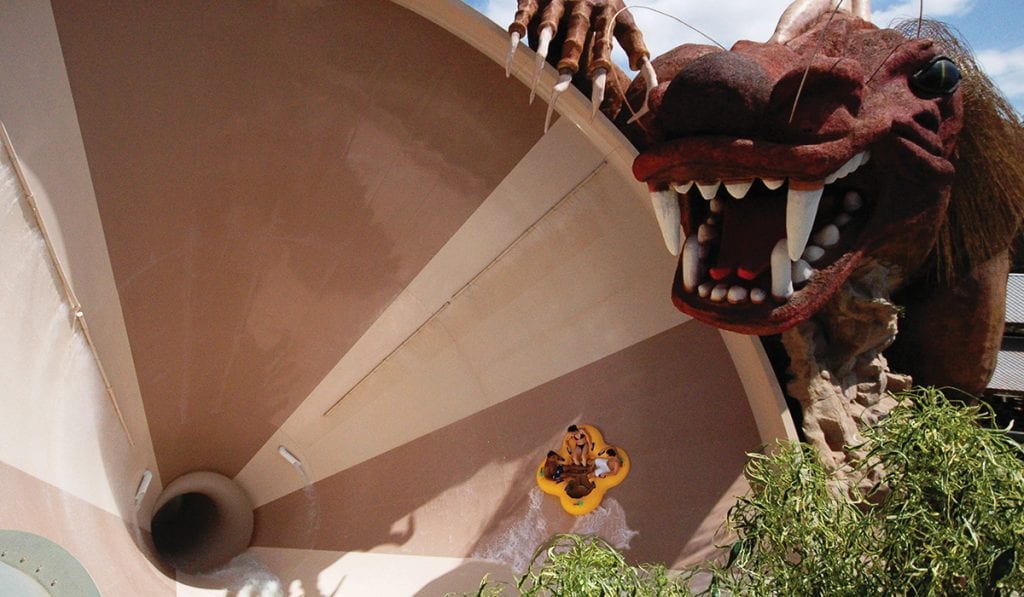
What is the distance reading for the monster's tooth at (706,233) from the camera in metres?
2.82

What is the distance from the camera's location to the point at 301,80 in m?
3.68

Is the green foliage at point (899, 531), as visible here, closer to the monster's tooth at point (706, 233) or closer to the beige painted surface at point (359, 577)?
the monster's tooth at point (706, 233)

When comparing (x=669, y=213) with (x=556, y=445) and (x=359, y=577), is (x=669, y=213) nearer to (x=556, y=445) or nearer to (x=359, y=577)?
(x=556, y=445)

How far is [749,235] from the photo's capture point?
2711 millimetres

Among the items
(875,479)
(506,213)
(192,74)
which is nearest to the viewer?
(875,479)

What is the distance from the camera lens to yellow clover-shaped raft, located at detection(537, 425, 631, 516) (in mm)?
3637

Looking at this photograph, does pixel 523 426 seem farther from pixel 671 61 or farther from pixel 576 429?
pixel 671 61

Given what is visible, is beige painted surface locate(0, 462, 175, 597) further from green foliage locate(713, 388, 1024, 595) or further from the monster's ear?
the monster's ear

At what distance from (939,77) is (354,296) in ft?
9.04

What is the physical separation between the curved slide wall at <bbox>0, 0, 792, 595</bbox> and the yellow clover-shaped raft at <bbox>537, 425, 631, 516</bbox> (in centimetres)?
6

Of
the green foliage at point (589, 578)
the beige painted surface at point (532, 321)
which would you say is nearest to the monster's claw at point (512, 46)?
the beige painted surface at point (532, 321)

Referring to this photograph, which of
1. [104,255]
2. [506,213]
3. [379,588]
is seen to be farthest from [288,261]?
[379,588]

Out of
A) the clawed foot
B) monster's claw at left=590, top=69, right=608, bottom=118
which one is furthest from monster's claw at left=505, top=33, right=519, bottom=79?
monster's claw at left=590, top=69, right=608, bottom=118

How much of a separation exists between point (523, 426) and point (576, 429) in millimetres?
280
